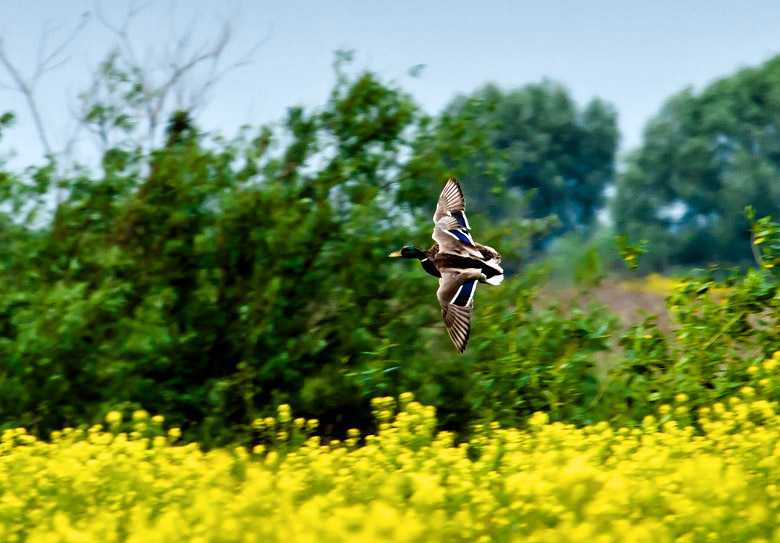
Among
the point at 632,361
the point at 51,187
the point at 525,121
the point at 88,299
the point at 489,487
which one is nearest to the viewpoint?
the point at 489,487

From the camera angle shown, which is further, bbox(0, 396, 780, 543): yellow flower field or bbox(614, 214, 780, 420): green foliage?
bbox(614, 214, 780, 420): green foliage

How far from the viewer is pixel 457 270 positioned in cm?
463

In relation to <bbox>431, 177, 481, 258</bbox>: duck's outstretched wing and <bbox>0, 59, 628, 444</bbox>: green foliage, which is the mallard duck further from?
<bbox>0, 59, 628, 444</bbox>: green foliage

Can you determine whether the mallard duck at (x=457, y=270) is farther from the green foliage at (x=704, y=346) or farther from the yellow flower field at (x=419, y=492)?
the green foliage at (x=704, y=346)

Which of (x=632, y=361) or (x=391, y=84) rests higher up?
(x=391, y=84)

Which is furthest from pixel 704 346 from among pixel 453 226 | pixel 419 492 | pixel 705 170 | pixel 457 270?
pixel 705 170

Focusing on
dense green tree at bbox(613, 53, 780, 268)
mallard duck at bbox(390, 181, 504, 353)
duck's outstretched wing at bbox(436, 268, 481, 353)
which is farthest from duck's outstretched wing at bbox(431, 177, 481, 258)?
dense green tree at bbox(613, 53, 780, 268)

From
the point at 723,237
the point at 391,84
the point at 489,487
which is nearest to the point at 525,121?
the point at 723,237

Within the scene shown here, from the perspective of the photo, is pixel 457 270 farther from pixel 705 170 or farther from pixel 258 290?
pixel 705 170

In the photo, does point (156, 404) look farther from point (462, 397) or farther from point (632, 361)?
point (632, 361)

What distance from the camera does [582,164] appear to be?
2839 cm

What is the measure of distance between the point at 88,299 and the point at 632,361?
3.96 m

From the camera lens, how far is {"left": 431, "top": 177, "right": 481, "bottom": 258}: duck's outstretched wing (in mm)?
4680

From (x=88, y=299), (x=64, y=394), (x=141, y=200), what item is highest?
(x=141, y=200)
